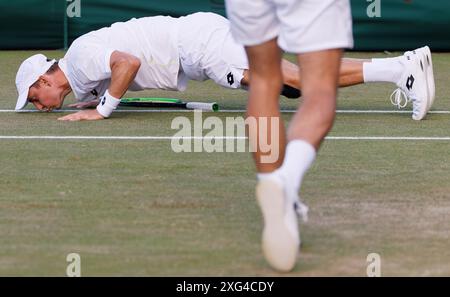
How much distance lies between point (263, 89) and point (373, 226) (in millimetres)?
916

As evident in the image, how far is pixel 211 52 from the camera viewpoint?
8719 millimetres

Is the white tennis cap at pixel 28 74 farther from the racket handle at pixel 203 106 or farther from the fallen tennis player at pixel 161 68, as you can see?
the racket handle at pixel 203 106

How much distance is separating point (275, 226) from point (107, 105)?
446cm

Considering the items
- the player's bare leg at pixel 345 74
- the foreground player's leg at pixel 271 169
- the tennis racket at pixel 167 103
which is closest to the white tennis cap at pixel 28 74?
the tennis racket at pixel 167 103

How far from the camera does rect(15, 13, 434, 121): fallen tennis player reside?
8.57 meters

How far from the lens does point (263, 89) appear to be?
4949 millimetres

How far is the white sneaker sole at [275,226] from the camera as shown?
14.4 ft

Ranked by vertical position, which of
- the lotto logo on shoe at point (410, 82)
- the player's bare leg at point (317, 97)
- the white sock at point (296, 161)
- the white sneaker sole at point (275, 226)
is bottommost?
the white sneaker sole at point (275, 226)

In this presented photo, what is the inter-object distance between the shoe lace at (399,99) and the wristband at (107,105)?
217 centimetres

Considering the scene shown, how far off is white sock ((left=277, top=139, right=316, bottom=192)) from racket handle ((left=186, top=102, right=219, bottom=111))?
4.68 m

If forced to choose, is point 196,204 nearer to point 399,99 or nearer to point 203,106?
point 203,106

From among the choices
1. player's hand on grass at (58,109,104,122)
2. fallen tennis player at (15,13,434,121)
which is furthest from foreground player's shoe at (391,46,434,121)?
player's hand on grass at (58,109,104,122)

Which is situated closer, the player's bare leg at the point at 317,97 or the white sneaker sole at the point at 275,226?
the white sneaker sole at the point at 275,226
